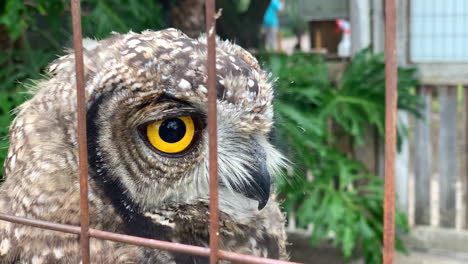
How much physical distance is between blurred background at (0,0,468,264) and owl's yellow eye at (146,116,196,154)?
4.80 ft

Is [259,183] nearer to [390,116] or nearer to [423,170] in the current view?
[390,116]

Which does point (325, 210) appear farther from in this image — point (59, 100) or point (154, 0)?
point (59, 100)

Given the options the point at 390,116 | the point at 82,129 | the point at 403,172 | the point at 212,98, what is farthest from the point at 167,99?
the point at 403,172

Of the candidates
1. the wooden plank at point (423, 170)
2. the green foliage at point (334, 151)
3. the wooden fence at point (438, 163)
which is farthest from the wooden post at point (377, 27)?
the wooden plank at point (423, 170)

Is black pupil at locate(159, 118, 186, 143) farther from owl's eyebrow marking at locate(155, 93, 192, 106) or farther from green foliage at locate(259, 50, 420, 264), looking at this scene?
green foliage at locate(259, 50, 420, 264)

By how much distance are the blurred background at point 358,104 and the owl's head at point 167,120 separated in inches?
51.1

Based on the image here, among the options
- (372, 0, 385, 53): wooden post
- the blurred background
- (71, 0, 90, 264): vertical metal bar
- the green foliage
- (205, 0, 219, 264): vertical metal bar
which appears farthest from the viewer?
(372, 0, 385, 53): wooden post

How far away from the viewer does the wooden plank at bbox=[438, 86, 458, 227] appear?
3.76 metres

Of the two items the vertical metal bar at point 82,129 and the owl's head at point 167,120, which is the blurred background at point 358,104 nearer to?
the owl's head at point 167,120

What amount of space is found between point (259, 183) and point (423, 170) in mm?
2819

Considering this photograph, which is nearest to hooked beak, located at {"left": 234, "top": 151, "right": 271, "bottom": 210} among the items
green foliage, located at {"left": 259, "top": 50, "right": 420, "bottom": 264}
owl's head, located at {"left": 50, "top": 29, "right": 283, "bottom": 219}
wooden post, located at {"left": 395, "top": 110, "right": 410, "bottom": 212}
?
owl's head, located at {"left": 50, "top": 29, "right": 283, "bottom": 219}

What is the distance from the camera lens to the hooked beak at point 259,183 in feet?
4.59

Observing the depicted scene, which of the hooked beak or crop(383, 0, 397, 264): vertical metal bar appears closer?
crop(383, 0, 397, 264): vertical metal bar

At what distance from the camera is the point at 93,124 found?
1292 millimetres
